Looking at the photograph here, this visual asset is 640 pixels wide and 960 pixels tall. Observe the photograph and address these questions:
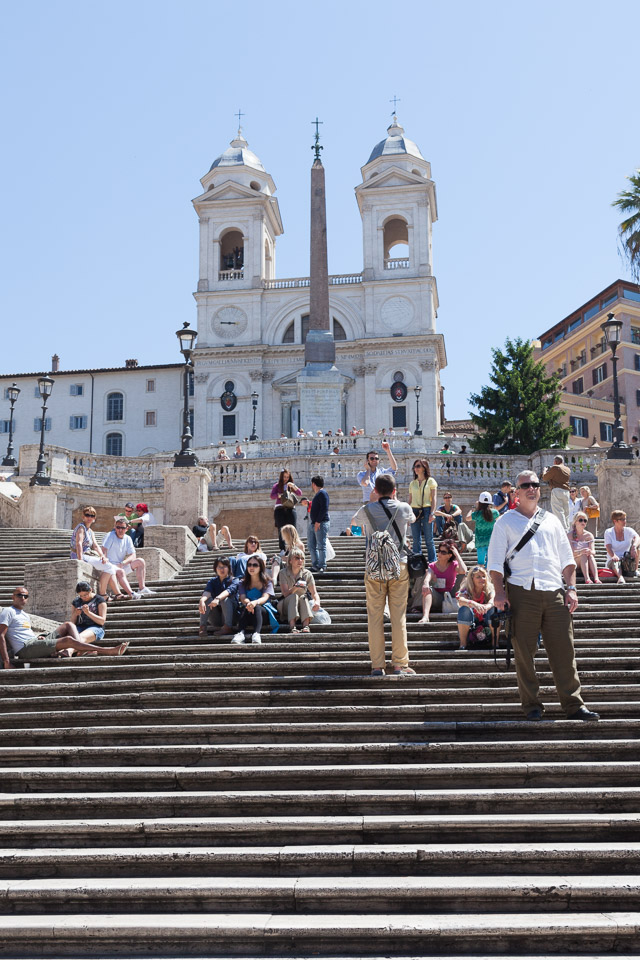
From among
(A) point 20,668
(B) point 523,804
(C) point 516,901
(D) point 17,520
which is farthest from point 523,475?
(D) point 17,520

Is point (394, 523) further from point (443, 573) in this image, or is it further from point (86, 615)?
point (86, 615)

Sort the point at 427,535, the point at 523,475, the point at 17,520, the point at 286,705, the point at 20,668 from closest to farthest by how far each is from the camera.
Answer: the point at 523,475 → the point at 286,705 → the point at 20,668 → the point at 427,535 → the point at 17,520

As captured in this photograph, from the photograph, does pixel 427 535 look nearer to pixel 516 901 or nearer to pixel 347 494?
pixel 516 901

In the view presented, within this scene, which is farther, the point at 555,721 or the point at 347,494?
the point at 347,494

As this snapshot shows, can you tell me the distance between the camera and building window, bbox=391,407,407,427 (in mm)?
61781

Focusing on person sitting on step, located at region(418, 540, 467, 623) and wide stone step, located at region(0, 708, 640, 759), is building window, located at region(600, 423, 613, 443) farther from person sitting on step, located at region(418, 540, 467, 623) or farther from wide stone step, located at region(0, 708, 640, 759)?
wide stone step, located at region(0, 708, 640, 759)

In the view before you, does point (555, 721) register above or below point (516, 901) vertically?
above

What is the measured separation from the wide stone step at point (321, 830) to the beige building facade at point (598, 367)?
5417 centimetres

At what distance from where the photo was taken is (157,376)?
67438mm

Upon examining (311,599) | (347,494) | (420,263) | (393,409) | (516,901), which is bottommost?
(516,901)

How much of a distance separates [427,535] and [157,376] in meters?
55.1

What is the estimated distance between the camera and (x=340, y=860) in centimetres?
628

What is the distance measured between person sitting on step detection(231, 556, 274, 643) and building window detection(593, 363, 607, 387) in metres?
58.3

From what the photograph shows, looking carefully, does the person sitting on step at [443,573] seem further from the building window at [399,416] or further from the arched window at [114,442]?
the arched window at [114,442]
